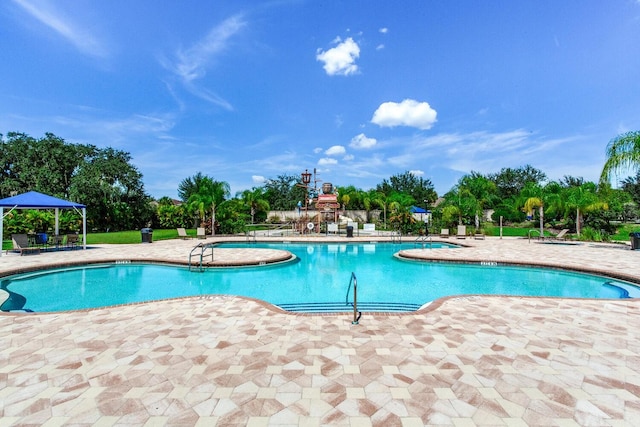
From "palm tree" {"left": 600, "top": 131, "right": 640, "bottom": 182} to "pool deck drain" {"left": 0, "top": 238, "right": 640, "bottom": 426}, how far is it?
10792 mm

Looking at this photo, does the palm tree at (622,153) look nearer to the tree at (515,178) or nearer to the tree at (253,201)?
the tree at (253,201)

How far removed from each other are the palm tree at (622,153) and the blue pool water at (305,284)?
6602 millimetres

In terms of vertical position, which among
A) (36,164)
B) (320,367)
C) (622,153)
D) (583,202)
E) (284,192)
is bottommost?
(320,367)

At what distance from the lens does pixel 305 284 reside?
30.5 feet

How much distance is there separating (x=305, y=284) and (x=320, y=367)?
5989mm

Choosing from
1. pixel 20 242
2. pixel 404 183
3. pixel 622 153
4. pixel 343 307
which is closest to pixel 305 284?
pixel 343 307

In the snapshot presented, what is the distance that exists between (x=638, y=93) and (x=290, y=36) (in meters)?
16.3

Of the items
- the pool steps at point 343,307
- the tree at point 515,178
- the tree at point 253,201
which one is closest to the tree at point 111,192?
the tree at point 253,201

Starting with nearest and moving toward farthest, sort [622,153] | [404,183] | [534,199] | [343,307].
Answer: [343,307] < [622,153] < [534,199] < [404,183]

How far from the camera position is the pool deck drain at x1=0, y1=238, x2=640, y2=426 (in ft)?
8.35

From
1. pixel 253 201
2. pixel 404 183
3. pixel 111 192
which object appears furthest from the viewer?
pixel 404 183

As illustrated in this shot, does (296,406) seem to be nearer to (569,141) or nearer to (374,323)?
(374,323)

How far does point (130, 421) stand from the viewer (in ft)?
7.97

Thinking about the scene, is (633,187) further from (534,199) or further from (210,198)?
(210,198)
